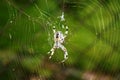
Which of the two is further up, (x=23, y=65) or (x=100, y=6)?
(x=100, y=6)

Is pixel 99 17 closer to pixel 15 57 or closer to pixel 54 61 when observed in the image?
pixel 54 61

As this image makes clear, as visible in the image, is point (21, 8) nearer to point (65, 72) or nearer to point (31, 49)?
point (31, 49)

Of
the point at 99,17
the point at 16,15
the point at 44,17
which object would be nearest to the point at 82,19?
the point at 99,17

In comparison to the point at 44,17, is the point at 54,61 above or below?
below

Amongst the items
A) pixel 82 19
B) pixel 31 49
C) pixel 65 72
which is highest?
pixel 82 19

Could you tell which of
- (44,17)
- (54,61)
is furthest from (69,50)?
(44,17)
